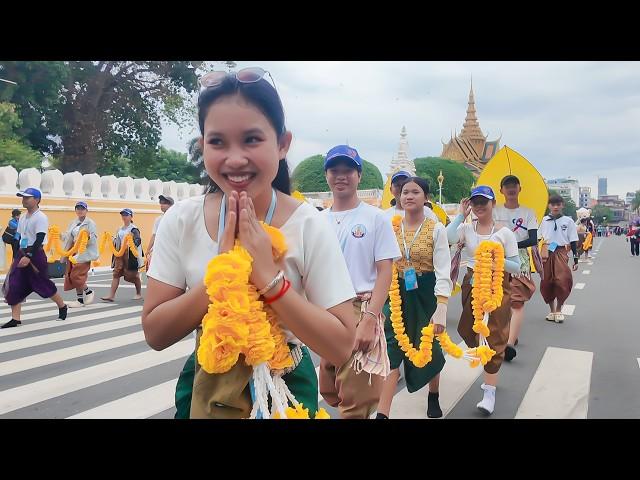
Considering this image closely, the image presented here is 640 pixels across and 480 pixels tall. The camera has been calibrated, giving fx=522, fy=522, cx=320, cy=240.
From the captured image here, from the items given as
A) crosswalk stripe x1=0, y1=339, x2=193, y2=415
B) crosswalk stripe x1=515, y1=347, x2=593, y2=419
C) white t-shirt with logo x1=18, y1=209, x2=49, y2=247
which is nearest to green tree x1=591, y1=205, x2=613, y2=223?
crosswalk stripe x1=515, y1=347, x2=593, y2=419

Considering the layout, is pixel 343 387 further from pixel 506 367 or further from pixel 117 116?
pixel 117 116

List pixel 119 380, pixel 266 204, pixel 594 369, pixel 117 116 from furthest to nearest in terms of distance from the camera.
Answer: pixel 117 116 < pixel 594 369 < pixel 119 380 < pixel 266 204

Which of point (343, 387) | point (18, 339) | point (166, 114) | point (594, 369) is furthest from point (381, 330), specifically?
point (166, 114)

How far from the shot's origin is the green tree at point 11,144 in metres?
20.2

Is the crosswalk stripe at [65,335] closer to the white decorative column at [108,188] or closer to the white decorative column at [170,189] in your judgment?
the white decorative column at [108,188]

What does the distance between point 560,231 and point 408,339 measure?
17.3 feet

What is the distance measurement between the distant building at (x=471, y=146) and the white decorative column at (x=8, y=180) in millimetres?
63344

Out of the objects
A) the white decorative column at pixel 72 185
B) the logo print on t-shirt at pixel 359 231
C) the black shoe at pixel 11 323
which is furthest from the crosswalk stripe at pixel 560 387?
the white decorative column at pixel 72 185

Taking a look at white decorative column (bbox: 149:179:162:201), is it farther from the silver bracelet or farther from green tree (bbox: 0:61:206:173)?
the silver bracelet

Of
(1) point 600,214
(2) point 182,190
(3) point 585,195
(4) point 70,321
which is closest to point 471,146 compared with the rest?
(1) point 600,214

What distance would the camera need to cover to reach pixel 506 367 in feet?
17.3

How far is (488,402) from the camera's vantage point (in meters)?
3.93

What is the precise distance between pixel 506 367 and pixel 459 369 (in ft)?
1.59
